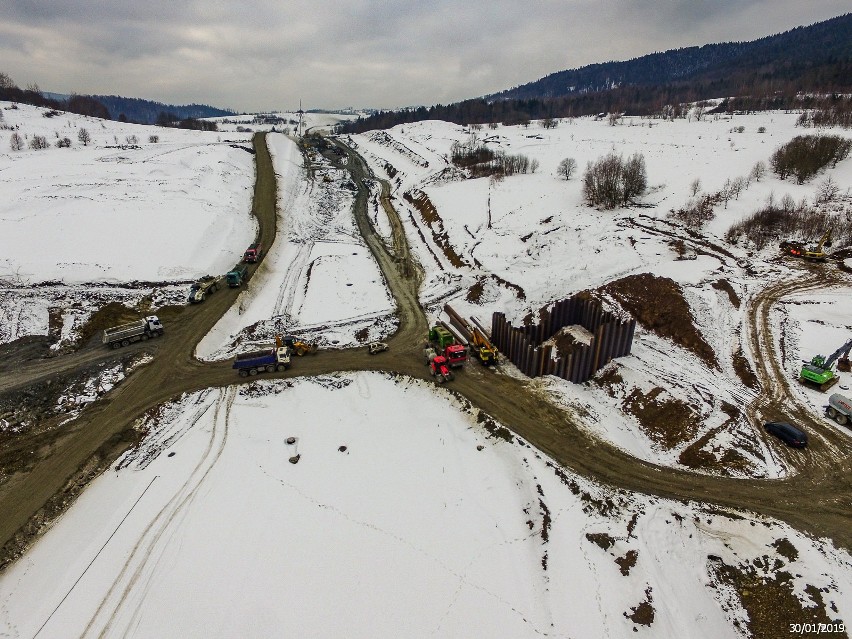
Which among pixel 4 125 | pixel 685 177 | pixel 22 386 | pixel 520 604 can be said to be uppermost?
pixel 4 125

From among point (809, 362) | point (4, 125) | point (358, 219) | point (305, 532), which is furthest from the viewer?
point (4, 125)

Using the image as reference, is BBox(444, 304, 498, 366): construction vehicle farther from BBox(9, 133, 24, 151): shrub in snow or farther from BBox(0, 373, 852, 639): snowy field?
BBox(9, 133, 24, 151): shrub in snow

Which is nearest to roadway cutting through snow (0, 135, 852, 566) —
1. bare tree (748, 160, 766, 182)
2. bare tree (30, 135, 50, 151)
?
bare tree (748, 160, 766, 182)

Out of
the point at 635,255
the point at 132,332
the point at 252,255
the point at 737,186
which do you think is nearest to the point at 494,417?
the point at 635,255

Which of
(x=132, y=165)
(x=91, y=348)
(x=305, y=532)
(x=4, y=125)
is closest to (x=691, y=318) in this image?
(x=305, y=532)

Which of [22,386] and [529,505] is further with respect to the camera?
[22,386]

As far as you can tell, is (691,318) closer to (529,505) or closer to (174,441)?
(529,505)
